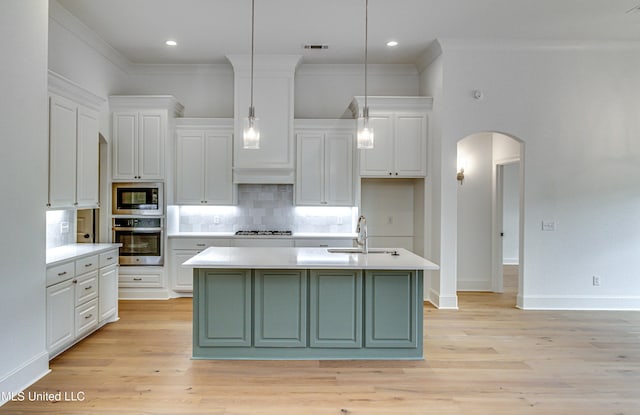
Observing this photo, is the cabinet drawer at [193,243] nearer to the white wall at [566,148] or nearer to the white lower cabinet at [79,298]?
the white lower cabinet at [79,298]

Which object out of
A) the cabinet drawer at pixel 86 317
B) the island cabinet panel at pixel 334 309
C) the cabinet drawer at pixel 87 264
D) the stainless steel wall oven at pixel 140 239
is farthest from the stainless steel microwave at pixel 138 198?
the island cabinet panel at pixel 334 309

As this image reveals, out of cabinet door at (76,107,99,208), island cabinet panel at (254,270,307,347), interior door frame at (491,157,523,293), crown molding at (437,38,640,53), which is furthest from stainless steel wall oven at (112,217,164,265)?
interior door frame at (491,157,523,293)

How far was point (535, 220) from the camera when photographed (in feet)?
17.2

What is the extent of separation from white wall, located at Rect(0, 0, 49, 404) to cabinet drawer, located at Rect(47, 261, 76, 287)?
14cm

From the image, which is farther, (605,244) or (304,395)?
(605,244)

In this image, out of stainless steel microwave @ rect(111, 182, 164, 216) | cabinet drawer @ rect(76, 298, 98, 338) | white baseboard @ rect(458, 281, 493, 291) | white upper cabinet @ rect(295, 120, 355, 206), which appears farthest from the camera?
white baseboard @ rect(458, 281, 493, 291)

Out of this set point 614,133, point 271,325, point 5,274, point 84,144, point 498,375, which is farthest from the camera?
point 614,133

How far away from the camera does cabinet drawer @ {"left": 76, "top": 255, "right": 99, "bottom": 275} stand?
3852 millimetres

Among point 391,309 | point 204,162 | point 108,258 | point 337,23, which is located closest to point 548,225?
point 391,309

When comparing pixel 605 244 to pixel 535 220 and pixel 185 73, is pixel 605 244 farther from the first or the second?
pixel 185 73

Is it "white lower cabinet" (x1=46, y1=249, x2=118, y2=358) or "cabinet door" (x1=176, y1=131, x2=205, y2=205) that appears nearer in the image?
"white lower cabinet" (x1=46, y1=249, x2=118, y2=358)

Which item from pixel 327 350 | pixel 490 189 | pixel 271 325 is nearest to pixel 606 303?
pixel 490 189

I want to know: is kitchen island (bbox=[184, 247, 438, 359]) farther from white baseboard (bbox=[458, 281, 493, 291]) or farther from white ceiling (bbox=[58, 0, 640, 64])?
white baseboard (bbox=[458, 281, 493, 291])

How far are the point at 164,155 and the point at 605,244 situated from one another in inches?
233
